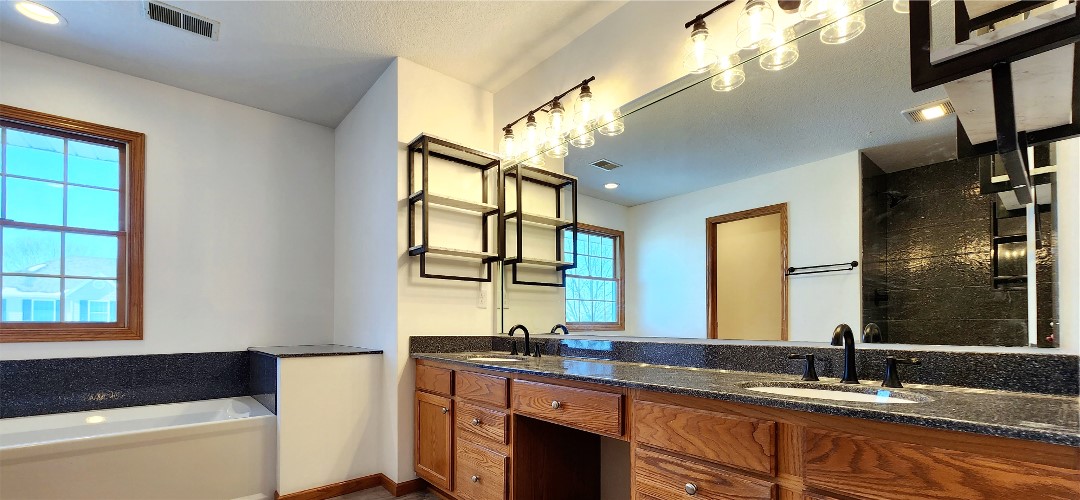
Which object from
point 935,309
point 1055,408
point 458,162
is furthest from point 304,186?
point 1055,408

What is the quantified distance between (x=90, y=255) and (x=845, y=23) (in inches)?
163

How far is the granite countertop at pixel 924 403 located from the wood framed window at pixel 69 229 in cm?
292

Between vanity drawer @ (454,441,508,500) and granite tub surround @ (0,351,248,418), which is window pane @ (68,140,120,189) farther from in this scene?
vanity drawer @ (454,441,508,500)

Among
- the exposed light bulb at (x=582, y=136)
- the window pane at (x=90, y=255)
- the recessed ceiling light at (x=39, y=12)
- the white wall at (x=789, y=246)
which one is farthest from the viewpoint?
the window pane at (x=90, y=255)

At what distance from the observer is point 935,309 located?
152 centimetres

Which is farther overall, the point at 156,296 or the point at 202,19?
the point at 156,296

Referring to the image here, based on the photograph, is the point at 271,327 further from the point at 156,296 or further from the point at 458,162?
the point at 458,162

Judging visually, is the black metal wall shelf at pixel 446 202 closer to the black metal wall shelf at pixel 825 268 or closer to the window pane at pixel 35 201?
the black metal wall shelf at pixel 825 268

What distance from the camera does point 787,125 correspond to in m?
1.96

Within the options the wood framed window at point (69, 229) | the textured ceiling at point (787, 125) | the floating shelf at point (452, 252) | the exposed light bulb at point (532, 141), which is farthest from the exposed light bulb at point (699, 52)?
the wood framed window at point (69, 229)

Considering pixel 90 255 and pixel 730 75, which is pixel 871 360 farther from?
pixel 90 255

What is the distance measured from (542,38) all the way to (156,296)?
2901 millimetres

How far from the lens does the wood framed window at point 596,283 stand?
2.62m

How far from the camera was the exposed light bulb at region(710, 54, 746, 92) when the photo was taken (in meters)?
2.07
